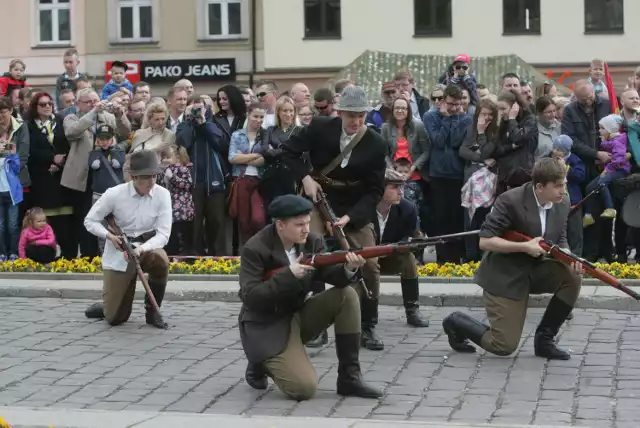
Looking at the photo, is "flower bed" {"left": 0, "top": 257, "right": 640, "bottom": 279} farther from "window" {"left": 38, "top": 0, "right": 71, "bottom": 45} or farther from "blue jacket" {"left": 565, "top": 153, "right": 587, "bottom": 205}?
"window" {"left": 38, "top": 0, "right": 71, "bottom": 45}

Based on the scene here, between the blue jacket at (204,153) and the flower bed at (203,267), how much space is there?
3.04ft

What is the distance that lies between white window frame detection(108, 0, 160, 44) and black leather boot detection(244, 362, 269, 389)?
26293 mm

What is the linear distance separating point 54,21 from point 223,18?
4.17 metres

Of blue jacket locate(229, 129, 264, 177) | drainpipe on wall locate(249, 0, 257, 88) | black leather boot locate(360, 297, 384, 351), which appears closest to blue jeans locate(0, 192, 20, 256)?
blue jacket locate(229, 129, 264, 177)

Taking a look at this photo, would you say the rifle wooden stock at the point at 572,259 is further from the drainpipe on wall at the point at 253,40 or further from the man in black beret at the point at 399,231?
the drainpipe on wall at the point at 253,40

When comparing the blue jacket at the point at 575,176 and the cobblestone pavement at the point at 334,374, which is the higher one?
the blue jacket at the point at 575,176

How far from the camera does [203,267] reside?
1475cm

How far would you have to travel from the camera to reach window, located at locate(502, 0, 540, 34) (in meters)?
33.4

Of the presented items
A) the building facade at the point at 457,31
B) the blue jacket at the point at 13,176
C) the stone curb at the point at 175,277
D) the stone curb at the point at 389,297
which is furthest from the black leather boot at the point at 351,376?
the building facade at the point at 457,31

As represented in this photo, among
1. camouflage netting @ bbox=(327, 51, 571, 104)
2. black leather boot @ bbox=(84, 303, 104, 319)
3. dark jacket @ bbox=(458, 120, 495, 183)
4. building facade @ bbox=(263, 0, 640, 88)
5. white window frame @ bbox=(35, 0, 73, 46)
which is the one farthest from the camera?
white window frame @ bbox=(35, 0, 73, 46)

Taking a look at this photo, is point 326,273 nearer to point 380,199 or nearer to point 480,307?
point 380,199

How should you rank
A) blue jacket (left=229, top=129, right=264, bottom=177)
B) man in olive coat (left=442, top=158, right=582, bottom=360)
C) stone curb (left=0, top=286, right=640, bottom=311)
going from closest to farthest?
man in olive coat (left=442, top=158, right=582, bottom=360), stone curb (left=0, top=286, right=640, bottom=311), blue jacket (left=229, top=129, right=264, bottom=177)

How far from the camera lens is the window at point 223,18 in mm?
34812

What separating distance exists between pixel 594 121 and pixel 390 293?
3.64 m
